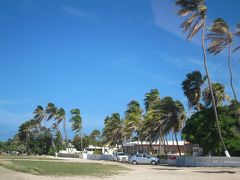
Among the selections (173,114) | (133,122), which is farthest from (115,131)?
(173,114)

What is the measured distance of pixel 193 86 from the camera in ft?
199

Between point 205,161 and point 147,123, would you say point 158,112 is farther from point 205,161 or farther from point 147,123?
point 205,161

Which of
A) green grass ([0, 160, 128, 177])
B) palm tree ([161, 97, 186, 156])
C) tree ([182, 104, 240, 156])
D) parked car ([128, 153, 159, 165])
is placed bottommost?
green grass ([0, 160, 128, 177])

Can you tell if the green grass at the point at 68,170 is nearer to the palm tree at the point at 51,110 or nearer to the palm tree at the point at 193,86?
the palm tree at the point at 193,86

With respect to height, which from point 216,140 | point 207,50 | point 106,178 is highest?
point 207,50

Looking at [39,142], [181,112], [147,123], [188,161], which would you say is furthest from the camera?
[39,142]

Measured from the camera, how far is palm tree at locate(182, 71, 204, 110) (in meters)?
60.6

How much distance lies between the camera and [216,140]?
5081 cm

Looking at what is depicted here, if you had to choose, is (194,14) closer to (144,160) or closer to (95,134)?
(144,160)

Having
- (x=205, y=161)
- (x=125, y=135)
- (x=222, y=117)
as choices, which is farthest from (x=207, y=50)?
(x=125, y=135)

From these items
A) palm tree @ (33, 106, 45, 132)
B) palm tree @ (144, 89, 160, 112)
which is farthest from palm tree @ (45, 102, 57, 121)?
palm tree @ (144, 89, 160, 112)

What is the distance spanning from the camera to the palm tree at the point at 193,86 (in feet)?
199

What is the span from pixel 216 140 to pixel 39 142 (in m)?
89.6

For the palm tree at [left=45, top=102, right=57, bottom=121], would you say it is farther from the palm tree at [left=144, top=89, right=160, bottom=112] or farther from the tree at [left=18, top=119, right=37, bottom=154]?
the palm tree at [left=144, top=89, right=160, bottom=112]
